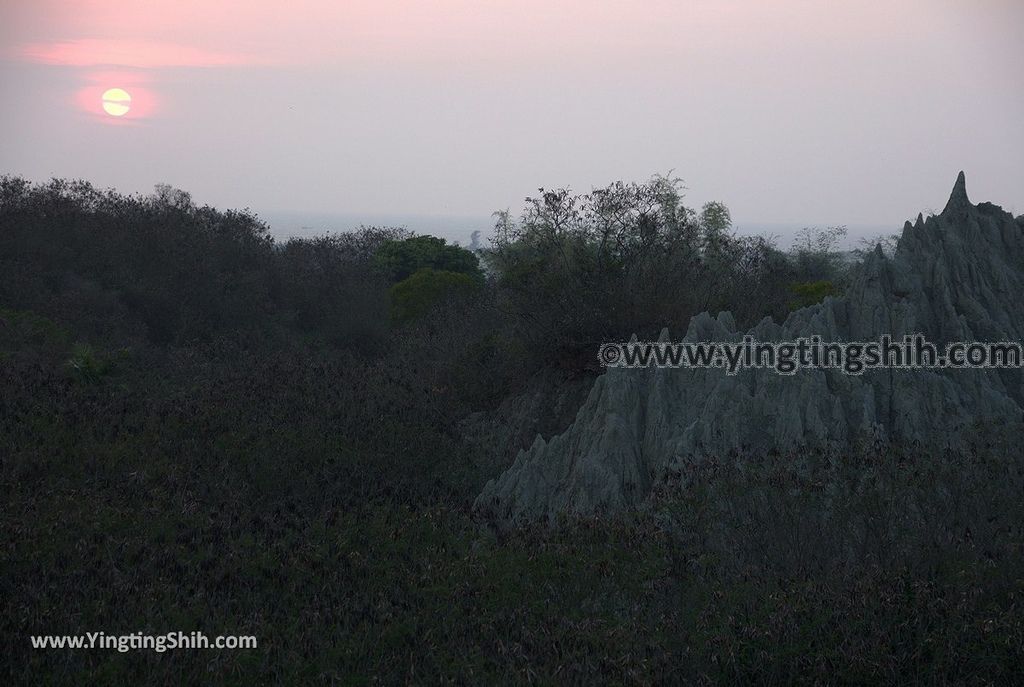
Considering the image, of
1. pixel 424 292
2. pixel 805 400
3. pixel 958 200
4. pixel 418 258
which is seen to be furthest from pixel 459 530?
pixel 418 258

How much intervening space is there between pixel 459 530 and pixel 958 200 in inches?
410

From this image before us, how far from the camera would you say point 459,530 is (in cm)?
1138

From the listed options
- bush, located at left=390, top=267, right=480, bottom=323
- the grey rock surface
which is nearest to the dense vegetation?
the grey rock surface

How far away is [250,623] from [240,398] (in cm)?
984

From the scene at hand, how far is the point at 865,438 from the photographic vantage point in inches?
399

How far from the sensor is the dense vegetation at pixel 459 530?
23.7 ft

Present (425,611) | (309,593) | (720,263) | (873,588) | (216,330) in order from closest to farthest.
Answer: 1. (873,588)
2. (425,611)
3. (309,593)
4. (720,263)
5. (216,330)

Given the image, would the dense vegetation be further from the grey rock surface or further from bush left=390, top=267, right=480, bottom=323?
bush left=390, top=267, right=480, bottom=323

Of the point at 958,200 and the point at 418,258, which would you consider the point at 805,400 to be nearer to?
the point at 958,200

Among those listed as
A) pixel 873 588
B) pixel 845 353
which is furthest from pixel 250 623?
pixel 845 353

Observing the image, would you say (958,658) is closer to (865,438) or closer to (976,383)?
(865,438)

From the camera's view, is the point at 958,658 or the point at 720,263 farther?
the point at 720,263

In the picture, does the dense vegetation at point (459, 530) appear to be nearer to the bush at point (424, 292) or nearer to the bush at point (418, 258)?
the bush at point (424, 292)

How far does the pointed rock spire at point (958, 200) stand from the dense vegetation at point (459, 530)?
4.89 m
